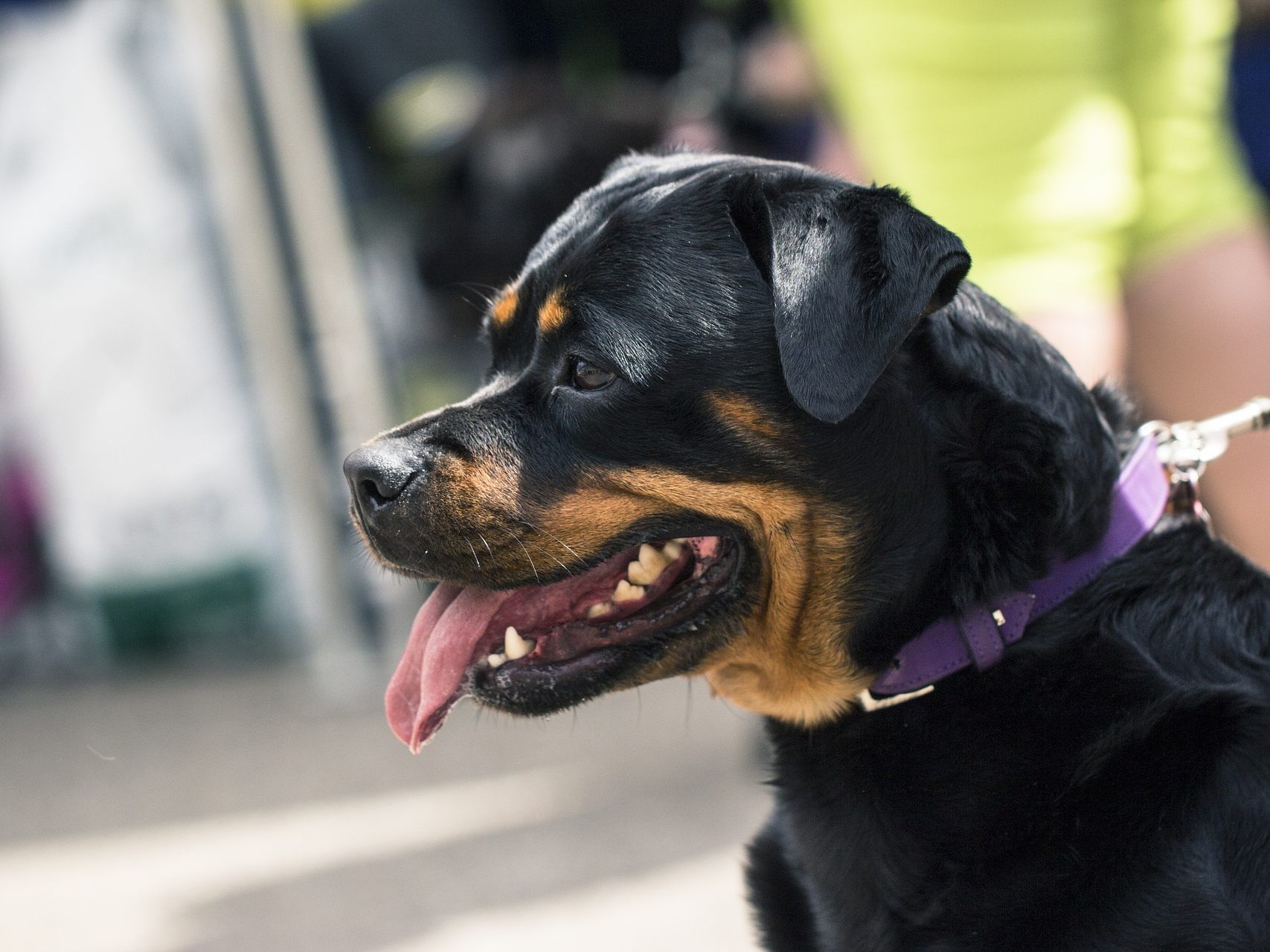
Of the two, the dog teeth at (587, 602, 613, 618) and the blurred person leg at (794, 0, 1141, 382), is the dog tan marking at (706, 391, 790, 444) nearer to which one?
the dog teeth at (587, 602, 613, 618)

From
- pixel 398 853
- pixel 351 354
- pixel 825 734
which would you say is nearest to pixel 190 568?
pixel 351 354

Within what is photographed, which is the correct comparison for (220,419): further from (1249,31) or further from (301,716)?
(1249,31)

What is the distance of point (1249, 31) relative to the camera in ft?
14.6

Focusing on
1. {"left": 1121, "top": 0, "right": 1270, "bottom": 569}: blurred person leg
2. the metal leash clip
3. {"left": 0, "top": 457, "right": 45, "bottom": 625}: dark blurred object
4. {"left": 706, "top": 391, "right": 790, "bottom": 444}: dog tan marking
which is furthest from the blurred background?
{"left": 706, "top": 391, "right": 790, "bottom": 444}: dog tan marking

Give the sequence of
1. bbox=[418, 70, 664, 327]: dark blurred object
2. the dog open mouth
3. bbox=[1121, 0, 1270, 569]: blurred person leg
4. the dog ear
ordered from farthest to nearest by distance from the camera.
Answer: bbox=[418, 70, 664, 327]: dark blurred object → bbox=[1121, 0, 1270, 569]: blurred person leg → the dog open mouth → the dog ear

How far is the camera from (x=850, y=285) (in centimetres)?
200

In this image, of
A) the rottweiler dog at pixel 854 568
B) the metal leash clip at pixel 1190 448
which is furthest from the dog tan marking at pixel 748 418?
the metal leash clip at pixel 1190 448

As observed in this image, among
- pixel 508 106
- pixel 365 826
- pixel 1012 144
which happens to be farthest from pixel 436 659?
pixel 508 106

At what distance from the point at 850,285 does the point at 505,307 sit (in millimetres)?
678

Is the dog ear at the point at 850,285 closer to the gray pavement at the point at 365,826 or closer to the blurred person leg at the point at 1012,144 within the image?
the blurred person leg at the point at 1012,144

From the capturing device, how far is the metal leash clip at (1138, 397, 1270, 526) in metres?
2.26

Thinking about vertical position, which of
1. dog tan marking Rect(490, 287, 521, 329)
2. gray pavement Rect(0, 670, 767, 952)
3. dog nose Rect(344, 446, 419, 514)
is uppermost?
dog tan marking Rect(490, 287, 521, 329)

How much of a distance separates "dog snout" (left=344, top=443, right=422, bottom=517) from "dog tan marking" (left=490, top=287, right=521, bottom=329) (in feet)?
1.19

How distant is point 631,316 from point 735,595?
→ 1.45 feet
